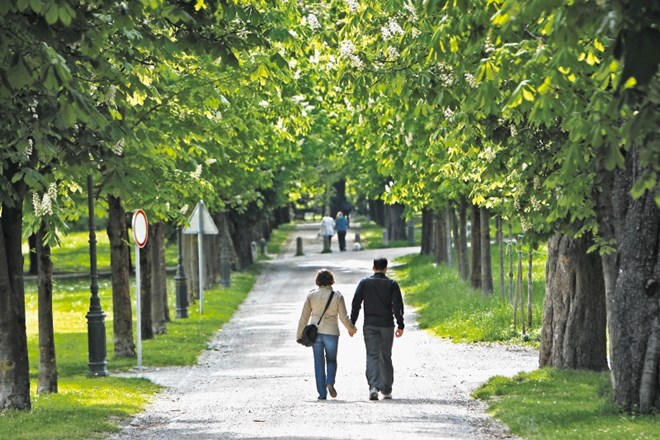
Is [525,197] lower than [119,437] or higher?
higher

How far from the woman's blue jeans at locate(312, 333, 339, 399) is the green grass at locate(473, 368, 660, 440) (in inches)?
73.5

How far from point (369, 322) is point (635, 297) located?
4596 millimetres

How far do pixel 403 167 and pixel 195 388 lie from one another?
7.17m

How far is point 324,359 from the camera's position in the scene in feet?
61.6

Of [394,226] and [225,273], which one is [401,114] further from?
[394,226]

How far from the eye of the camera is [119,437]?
15.4 m

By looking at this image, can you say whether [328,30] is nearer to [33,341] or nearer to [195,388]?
[195,388]

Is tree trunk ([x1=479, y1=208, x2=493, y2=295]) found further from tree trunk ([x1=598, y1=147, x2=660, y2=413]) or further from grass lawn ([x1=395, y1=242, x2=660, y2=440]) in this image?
tree trunk ([x1=598, y1=147, x2=660, y2=413])

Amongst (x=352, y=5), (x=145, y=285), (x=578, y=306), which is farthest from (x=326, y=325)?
(x=145, y=285)

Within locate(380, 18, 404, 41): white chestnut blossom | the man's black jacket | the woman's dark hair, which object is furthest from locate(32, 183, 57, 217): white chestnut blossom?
locate(380, 18, 404, 41): white chestnut blossom

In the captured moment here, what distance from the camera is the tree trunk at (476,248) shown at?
121 ft

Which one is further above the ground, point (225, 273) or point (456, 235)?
point (456, 235)

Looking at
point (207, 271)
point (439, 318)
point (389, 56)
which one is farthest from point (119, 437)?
point (207, 271)

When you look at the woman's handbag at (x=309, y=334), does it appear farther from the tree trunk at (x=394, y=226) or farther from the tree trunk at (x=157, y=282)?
the tree trunk at (x=394, y=226)
